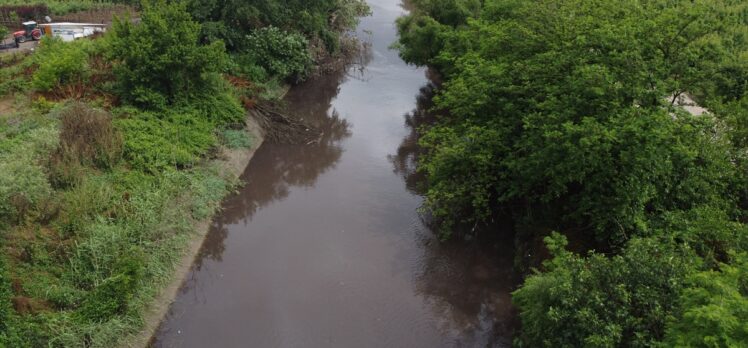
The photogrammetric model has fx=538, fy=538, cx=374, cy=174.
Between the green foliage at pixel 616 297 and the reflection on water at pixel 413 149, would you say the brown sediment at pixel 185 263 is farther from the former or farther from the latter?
the green foliage at pixel 616 297

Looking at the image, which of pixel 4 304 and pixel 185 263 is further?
pixel 185 263

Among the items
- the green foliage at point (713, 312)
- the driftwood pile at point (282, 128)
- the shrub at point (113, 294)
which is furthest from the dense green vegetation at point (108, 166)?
the green foliage at point (713, 312)

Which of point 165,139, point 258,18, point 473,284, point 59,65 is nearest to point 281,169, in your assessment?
point 165,139

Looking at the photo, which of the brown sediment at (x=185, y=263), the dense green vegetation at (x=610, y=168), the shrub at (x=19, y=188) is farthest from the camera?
the shrub at (x=19, y=188)

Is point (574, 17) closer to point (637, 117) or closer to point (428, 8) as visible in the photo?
point (637, 117)

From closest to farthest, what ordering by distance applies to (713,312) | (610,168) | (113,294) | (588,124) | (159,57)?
(713,312) < (588,124) < (113,294) < (610,168) < (159,57)

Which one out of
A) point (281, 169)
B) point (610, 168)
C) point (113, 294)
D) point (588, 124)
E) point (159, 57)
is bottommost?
point (281, 169)

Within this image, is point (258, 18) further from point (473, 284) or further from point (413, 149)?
point (473, 284)
